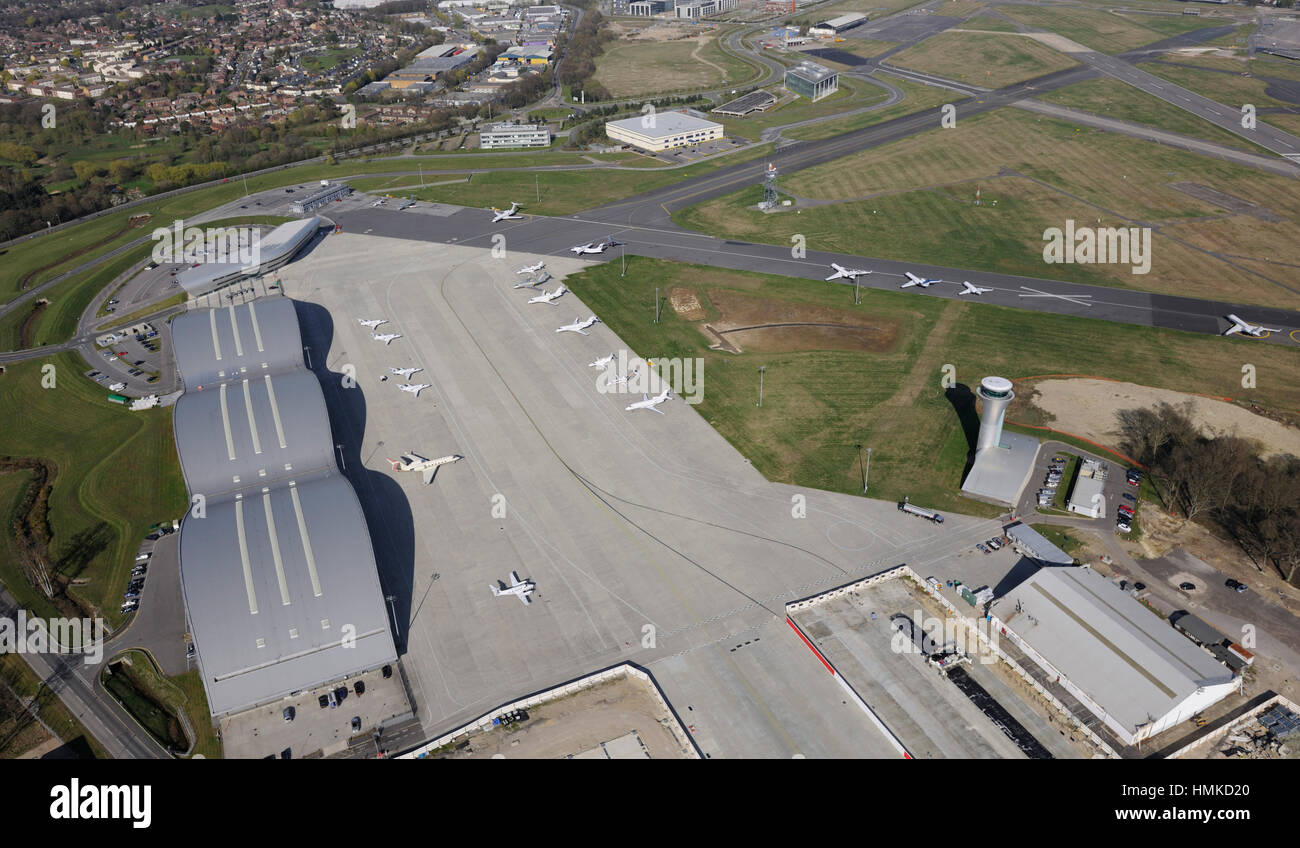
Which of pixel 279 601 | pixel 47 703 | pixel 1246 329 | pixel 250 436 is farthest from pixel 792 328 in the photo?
pixel 47 703

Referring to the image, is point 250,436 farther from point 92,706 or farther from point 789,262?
point 789,262

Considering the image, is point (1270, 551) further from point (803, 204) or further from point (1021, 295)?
point (803, 204)

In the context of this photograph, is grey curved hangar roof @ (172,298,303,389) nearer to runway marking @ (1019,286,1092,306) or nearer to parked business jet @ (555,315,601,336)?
parked business jet @ (555,315,601,336)

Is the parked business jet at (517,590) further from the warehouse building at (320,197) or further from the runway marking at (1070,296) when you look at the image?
the warehouse building at (320,197)

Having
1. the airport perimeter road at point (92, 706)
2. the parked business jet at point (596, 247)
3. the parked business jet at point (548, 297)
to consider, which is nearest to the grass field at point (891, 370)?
the parked business jet at point (548, 297)

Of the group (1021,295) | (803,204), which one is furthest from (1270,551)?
(803,204)
